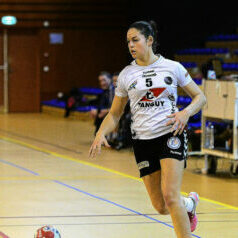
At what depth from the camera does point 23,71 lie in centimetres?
2080

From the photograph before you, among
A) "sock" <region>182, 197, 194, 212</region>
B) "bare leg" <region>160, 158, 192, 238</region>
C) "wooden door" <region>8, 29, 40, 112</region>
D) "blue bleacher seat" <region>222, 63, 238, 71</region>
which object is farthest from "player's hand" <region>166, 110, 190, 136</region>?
"wooden door" <region>8, 29, 40, 112</region>

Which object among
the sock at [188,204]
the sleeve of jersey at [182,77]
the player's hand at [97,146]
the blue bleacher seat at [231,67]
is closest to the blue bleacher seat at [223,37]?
the blue bleacher seat at [231,67]

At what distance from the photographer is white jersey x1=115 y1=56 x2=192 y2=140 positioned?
5043mm

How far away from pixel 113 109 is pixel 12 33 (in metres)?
15.7

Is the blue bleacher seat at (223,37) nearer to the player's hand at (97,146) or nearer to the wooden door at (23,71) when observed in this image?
the wooden door at (23,71)

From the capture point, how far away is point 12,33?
67.3 ft

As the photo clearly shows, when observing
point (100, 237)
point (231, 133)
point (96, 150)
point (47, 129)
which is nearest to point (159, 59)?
point (96, 150)

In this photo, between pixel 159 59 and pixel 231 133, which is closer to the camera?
pixel 159 59

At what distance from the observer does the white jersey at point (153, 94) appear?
5.04m

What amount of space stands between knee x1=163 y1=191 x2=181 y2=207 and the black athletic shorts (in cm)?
27

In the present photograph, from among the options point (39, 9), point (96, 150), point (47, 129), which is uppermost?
point (39, 9)

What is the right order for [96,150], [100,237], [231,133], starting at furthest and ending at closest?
[231,133] < [100,237] < [96,150]

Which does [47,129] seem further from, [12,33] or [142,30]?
[142,30]

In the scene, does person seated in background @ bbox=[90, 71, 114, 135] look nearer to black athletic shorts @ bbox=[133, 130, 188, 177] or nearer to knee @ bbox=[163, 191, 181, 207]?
black athletic shorts @ bbox=[133, 130, 188, 177]
